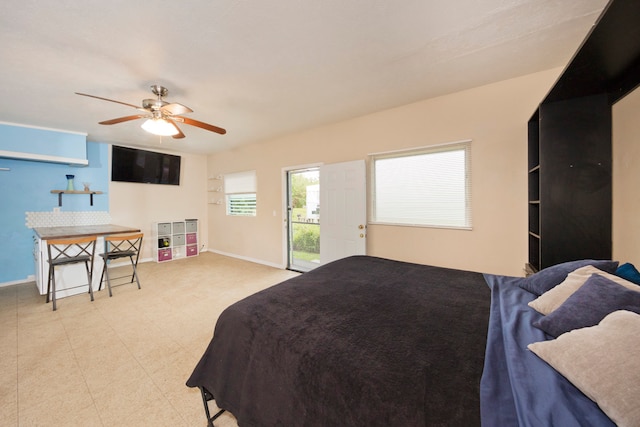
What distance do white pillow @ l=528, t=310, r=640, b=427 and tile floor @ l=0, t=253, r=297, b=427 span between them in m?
1.72

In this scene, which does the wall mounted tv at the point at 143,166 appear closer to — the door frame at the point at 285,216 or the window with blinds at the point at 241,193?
the window with blinds at the point at 241,193

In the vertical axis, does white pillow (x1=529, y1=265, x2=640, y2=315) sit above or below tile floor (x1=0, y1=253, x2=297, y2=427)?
above

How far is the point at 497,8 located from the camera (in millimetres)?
1652

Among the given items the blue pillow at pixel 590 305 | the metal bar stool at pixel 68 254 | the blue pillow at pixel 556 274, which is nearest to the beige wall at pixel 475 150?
the blue pillow at pixel 556 274

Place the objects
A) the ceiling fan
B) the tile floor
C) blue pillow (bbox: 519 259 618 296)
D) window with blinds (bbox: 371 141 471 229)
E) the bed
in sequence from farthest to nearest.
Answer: window with blinds (bbox: 371 141 471 229) < the ceiling fan < the tile floor < blue pillow (bbox: 519 259 618 296) < the bed

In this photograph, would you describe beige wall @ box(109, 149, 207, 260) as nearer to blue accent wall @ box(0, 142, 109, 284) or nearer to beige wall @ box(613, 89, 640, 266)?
blue accent wall @ box(0, 142, 109, 284)

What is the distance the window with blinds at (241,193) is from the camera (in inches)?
213

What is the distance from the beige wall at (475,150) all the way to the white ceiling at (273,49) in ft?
0.65

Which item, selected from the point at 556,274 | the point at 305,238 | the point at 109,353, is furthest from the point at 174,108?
the point at 556,274

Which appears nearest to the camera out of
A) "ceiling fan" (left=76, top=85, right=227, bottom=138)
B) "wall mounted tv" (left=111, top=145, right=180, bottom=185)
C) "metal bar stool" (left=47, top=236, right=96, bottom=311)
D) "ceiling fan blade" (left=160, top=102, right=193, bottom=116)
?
"ceiling fan blade" (left=160, top=102, right=193, bottom=116)

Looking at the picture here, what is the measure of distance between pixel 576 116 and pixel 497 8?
1.14 metres

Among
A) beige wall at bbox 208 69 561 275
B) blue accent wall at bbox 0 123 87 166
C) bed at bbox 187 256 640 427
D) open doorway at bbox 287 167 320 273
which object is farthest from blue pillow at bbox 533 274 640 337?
blue accent wall at bbox 0 123 87 166

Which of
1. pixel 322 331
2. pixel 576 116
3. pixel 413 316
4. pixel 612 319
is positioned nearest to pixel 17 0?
pixel 322 331

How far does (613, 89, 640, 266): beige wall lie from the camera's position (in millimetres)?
1795
